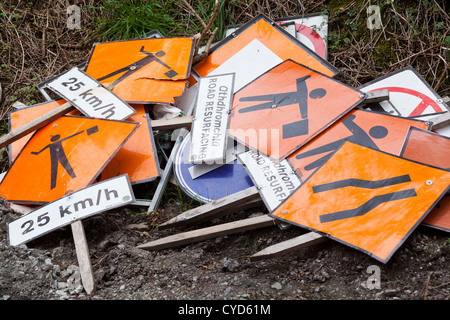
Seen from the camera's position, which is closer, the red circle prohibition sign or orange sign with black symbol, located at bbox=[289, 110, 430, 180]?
orange sign with black symbol, located at bbox=[289, 110, 430, 180]

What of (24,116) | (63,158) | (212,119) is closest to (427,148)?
(212,119)

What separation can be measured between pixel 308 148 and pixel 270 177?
38cm

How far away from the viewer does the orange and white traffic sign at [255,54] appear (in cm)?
405

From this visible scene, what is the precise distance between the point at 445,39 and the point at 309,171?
206cm

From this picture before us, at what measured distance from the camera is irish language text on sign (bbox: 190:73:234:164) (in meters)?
3.48

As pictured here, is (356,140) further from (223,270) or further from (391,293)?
(223,270)

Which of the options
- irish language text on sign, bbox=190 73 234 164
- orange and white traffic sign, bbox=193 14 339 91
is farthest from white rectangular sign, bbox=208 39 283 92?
irish language text on sign, bbox=190 73 234 164

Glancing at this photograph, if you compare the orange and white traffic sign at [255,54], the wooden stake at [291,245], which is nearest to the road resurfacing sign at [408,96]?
the orange and white traffic sign at [255,54]

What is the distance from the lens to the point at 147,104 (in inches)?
153

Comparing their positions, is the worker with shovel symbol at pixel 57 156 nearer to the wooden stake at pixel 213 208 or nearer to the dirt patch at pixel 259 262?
the dirt patch at pixel 259 262

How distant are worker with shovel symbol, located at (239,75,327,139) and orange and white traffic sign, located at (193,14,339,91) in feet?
1.14

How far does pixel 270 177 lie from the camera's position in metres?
3.18

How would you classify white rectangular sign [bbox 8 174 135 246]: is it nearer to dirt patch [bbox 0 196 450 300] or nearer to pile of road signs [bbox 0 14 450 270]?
pile of road signs [bbox 0 14 450 270]

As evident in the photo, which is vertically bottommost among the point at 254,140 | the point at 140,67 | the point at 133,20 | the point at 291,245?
the point at 291,245
